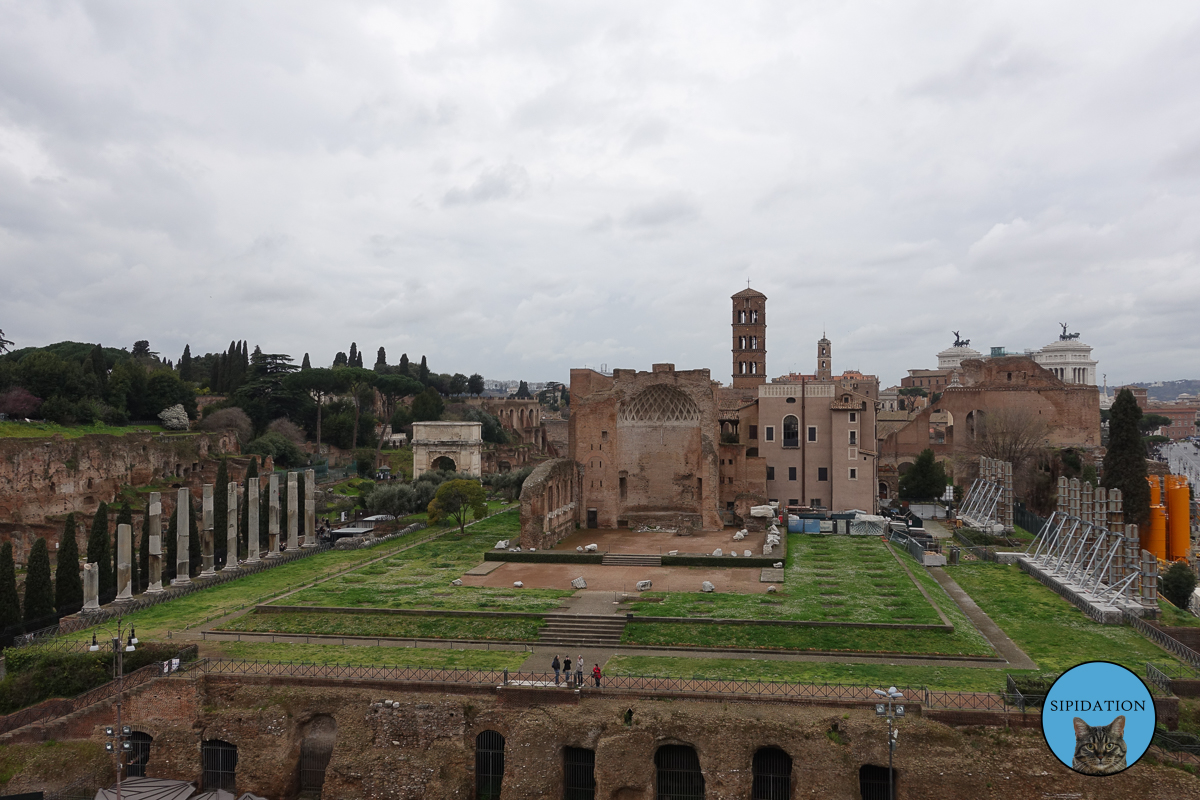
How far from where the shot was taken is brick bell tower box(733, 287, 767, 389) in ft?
232

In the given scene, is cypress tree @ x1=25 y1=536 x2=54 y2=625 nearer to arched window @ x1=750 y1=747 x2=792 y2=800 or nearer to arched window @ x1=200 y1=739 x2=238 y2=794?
arched window @ x1=200 y1=739 x2=238 y2=794

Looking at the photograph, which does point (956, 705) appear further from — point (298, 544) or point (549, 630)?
point (298, 544)

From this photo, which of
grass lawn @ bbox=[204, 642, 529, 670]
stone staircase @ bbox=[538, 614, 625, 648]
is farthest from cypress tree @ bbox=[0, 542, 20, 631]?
stone staircase @ bbox=[538, 614, 625, 648]

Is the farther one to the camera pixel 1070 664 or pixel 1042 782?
pixel 1070 664

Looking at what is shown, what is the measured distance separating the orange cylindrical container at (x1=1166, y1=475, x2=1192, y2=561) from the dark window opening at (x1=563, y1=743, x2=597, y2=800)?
32768 mm

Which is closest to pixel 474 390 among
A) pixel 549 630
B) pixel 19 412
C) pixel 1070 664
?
pixel 19 412

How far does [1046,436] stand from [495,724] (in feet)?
179

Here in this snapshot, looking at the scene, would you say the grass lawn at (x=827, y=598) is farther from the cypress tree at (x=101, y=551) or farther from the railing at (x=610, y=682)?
the cypress tree at (x=101, y=551)

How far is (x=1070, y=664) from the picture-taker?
22719 millimetres

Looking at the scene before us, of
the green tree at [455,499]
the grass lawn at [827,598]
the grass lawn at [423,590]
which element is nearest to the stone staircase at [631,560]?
the grass lawn at [827,598]

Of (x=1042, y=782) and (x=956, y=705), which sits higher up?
(x=956, y=705)

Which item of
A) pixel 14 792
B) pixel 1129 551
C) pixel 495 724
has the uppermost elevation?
pixel 1129 551

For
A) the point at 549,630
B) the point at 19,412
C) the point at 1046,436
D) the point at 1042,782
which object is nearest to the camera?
the point at 1042,782

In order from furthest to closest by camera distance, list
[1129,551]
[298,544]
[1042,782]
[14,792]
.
Answer: [298,544]
[1129,551]
[14,792]
[1042,782]
